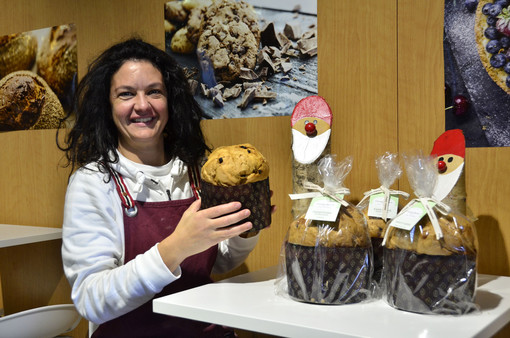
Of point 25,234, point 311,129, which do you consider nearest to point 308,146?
point 311,129

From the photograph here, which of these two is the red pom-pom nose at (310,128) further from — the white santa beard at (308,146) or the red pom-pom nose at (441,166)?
the red pom-pom nose at (441,166)

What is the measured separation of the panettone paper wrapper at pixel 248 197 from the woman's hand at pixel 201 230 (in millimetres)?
27

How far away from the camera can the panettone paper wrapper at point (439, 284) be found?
110 centimetres

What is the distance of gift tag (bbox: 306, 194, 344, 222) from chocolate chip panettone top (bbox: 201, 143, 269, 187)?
19 cm

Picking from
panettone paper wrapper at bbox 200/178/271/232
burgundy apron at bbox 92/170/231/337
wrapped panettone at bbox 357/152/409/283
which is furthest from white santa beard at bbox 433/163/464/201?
burgundy apron at bbox 92/170/231/337

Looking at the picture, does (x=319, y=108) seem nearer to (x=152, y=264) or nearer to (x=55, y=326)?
(x=152, y=264)

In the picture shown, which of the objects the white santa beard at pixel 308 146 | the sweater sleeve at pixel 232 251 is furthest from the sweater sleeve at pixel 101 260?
the white santa beard at pixel 308 146

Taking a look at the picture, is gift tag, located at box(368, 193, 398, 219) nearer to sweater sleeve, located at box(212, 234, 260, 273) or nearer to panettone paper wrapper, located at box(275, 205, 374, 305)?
panettone paper wrapper, located at box(275, 205, 374, 305)

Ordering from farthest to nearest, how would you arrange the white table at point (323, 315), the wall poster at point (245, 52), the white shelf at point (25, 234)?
the white shelf at point (25, 234) → the wall poster at point (245, 52) → the white table at point (323, 315)

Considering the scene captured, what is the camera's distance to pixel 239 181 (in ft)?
4.41

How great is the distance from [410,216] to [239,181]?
17.1 inches

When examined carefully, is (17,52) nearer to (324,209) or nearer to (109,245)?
(109,245)

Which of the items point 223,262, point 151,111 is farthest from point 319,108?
point 223,262

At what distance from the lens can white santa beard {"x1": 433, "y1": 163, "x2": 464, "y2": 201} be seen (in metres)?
1.29
